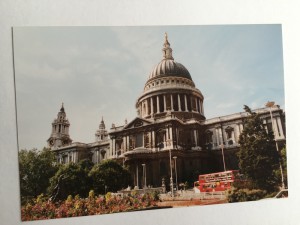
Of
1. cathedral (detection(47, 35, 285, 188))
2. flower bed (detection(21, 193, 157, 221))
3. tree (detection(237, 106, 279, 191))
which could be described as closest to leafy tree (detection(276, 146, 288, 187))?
tree (detection(237, 106, 279, 191))

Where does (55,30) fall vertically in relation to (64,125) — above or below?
above

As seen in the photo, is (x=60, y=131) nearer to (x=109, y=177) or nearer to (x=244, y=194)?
(x=109, y=177)

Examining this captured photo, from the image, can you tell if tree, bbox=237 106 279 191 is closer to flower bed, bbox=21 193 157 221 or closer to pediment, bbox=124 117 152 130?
pediment, bbox=124 117 152 130

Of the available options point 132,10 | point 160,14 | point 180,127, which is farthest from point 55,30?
point 180,127

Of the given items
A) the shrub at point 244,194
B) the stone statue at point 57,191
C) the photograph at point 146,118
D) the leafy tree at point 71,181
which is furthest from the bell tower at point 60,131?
the shrub at point 244,194

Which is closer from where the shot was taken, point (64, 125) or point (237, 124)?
point (64, 125)

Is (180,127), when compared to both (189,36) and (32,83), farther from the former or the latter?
(32,83)
